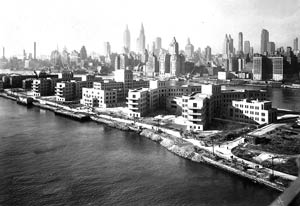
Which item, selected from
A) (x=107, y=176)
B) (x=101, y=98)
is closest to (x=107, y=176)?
(x=107, y=176)

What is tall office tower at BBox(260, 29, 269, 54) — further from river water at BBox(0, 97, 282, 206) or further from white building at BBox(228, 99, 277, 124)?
river water at BBox(0, 97, 282, 206)

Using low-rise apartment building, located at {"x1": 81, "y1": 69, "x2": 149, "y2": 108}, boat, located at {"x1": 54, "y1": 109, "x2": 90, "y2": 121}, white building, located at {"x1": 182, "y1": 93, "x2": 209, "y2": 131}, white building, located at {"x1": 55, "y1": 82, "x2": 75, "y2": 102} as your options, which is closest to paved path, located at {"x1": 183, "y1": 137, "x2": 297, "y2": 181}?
white building, located at {"x1": 182, "y1": 93, "x2": 209, "y2": 131}

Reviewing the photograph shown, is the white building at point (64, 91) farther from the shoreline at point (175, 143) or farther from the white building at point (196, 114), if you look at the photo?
the white building at point (196, 114)

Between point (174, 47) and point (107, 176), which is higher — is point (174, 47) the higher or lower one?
the higher one

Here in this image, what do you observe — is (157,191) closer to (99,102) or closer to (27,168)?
(27,168)

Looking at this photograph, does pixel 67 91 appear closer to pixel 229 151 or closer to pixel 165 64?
pixel 229 151

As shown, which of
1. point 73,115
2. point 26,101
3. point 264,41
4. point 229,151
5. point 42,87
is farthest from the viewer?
point 264,41

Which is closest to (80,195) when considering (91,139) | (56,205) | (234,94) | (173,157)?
(56,205)
